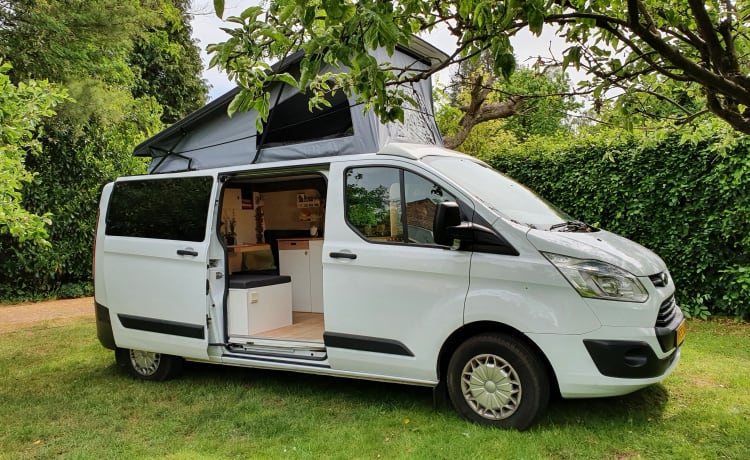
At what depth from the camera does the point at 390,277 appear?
4039 mm

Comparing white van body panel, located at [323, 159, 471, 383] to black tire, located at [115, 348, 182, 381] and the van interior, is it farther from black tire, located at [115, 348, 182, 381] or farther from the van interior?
black tire, located at [115, 348, 182, 381]

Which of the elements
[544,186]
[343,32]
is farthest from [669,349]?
[544,186]

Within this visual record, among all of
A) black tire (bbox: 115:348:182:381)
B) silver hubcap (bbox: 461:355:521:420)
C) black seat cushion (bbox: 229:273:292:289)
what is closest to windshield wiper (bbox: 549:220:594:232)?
silver hubcap (bbox: 461:355:521:420)

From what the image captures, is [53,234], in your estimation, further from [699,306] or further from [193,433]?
[699,306]

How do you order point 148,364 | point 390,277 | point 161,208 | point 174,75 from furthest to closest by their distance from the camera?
point 174,75
point 148,364
point 161,208
point 390,277

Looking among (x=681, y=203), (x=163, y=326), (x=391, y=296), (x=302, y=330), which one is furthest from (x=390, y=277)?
(x=681, y=203)

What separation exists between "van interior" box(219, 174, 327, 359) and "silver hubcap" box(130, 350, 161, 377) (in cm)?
94

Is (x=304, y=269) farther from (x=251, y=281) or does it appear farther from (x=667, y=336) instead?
(x=667, y=336)

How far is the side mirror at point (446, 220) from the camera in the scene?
3.66 metres

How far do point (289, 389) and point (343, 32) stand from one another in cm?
348

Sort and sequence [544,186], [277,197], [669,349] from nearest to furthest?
[669,349]
[277,197]
[544,186]

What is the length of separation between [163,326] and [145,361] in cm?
64

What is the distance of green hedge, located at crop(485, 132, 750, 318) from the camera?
6.51m

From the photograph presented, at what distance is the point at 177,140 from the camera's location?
18.8ft
